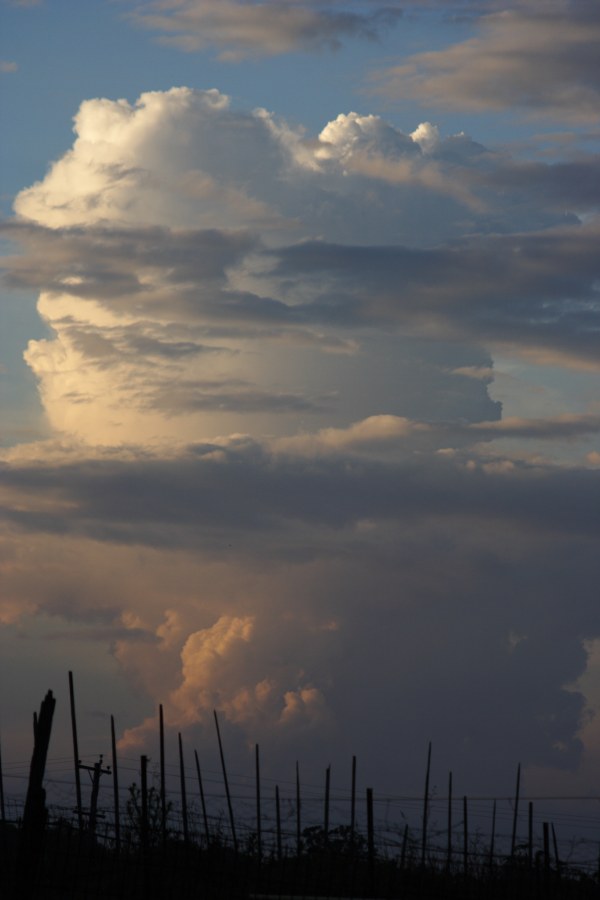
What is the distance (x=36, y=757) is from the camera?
66.5 feet

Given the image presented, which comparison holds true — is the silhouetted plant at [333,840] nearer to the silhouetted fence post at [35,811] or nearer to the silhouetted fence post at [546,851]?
the silhouetted fence post at [546,851]

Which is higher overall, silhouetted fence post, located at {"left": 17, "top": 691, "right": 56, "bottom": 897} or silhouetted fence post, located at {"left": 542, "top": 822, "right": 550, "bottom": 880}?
silhouetted fence post, located at {"left": 17, "top": 691, "right": 56, "bottom": 897}

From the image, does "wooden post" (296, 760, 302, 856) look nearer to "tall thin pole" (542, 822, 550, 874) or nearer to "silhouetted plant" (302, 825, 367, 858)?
"silhouetted plant" (302, 825, 367, 858)

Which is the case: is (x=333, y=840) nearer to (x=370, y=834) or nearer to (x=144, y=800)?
(x=370, y=834)

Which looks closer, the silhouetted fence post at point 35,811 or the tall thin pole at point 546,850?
the silhouetted fence post at point 35,811

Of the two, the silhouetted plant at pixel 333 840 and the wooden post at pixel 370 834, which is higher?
the wooden post at pixel 370 834

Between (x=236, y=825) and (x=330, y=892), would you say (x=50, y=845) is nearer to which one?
(x=236, y=825)

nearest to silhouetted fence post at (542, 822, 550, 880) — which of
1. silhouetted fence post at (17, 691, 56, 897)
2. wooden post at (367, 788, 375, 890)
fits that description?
wooden post at (367, 788, 375, 890)

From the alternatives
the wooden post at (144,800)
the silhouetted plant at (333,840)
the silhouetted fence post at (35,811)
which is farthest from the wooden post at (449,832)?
the silhouetted fence post at (35,811)

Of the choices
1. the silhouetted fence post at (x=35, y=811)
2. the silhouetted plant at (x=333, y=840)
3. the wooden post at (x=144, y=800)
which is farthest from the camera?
the silhouetted plant at (x=333, y=840)

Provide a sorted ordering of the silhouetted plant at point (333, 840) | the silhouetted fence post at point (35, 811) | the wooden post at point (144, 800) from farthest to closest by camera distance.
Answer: the silhouetted plant at point (333, 840)
the wooden post at point (144, 800)
the silhouetted fence post at point (35, 811)

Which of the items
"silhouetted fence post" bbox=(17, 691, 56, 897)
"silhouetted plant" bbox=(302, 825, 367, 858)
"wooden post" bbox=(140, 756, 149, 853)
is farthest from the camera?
"silhouetted plant" bbox=(302, 825, 367, 858)

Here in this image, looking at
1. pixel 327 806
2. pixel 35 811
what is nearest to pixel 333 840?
pixel 327 806

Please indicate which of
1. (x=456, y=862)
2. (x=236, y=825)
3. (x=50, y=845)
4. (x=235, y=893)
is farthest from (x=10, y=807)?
(x=456, y=862)
